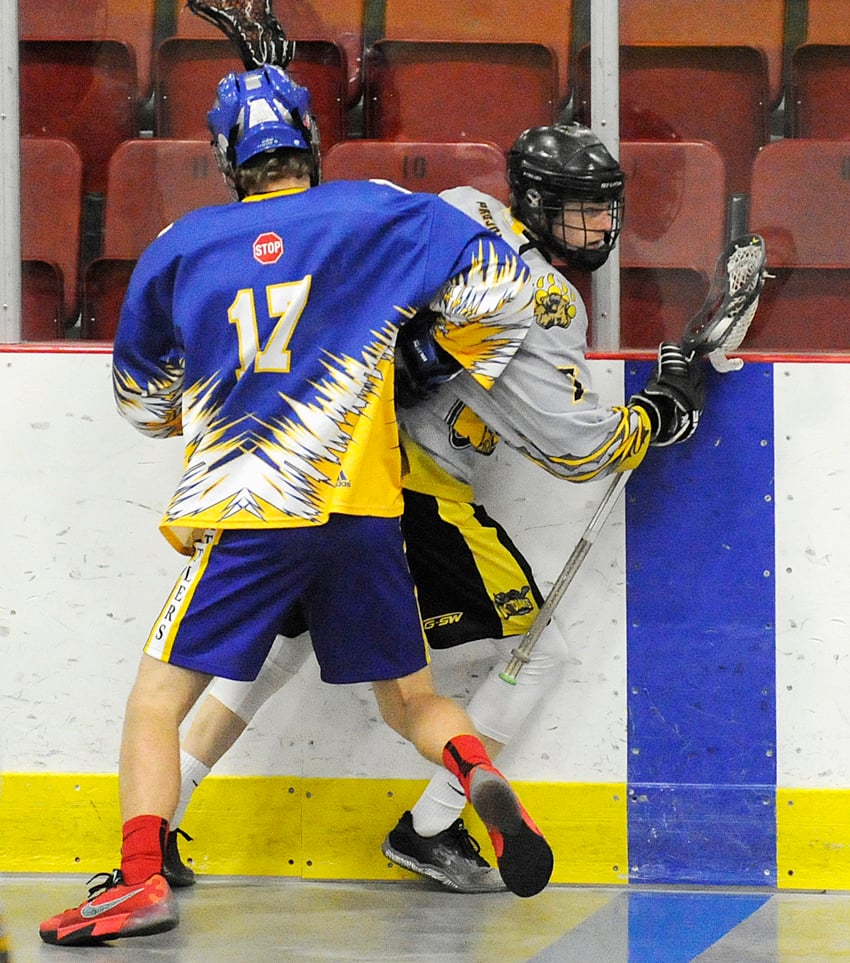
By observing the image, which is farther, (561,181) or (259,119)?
(561,181)

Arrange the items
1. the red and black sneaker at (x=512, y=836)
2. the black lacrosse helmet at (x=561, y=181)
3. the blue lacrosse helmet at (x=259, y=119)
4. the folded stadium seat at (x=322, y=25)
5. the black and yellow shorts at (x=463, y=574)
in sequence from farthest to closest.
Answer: the folded stadium seat at (x=322, y=25) → the black and yellow shorts at (x=463, y=574) → the black lacrosse helmet at (x=561, y=181) → the blue lacrosse helmet at (x=259, y=119) → the red and black sneaker at (x=512, y=836)

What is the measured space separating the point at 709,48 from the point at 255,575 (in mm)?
1579

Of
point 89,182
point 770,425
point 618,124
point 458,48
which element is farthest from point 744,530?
point 89,182

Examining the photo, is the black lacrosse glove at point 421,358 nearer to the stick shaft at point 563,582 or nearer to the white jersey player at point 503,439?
the white jersey player at point 503,439

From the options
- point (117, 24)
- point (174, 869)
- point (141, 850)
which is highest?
point (117, 24)

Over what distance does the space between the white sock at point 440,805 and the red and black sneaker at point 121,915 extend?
67cm

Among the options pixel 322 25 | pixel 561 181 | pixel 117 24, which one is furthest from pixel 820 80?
pixel 117 24

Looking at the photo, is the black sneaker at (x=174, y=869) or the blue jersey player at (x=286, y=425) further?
the black sneaker at (x=174, y=869)

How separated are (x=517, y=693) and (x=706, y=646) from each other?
40 cm

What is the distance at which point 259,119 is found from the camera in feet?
9.23

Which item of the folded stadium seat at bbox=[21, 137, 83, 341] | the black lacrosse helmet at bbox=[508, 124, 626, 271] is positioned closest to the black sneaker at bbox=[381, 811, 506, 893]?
the black lacrosse helmet at bbox=[508, 124, 626, 271]

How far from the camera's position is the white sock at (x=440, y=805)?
3250 mm

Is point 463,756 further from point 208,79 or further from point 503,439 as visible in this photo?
point 208,79

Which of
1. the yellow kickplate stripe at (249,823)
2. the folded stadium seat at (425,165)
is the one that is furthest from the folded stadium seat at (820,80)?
the yellow kickplate stripe at (249,823)
